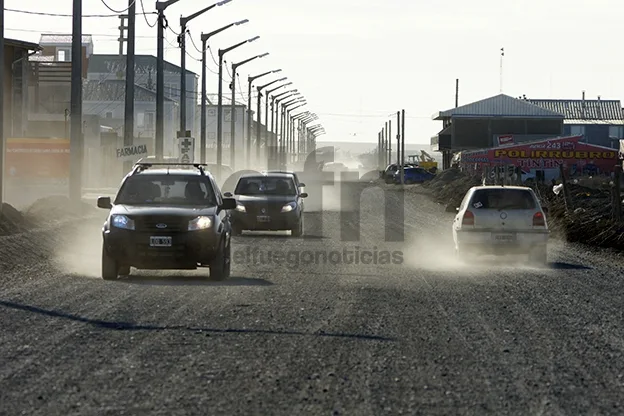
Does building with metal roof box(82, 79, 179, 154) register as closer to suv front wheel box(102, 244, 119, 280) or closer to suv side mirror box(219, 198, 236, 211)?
suv side mirror box(219, 198, 236, 211)

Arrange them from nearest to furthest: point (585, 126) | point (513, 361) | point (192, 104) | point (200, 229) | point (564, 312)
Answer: point (513, 361), point (564, 312), point (200, 229), point (585, 126), point (192, 104)

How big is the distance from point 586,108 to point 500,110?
36.3 m

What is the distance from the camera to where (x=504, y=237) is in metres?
23.3

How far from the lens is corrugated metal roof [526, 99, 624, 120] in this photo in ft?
455

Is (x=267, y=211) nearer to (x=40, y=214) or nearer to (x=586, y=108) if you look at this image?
(x=40, y=214)

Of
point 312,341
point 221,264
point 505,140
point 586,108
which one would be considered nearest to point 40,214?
point 221,264

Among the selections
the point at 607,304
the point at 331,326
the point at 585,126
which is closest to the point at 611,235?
the point at 607,304

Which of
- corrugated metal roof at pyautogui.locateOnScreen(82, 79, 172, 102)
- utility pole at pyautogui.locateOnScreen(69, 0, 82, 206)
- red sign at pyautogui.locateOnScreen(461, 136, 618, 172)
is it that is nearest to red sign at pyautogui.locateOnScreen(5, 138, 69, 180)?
utility pole at pyautogui.locateOnScreen(69, 0, 82, 206)

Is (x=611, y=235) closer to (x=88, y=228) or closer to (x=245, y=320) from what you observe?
(x=88, y=228)

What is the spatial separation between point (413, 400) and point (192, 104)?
140 meters

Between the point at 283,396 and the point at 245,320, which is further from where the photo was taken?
the point at 245,320

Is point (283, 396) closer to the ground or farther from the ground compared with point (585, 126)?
closer to the ground

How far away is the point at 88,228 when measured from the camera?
3228 cm

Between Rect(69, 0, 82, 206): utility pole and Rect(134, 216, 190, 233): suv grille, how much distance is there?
1524 centimetres
